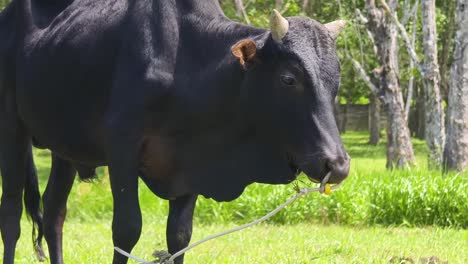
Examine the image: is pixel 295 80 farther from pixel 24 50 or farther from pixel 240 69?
pixel 24 50

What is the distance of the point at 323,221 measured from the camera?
9680mm

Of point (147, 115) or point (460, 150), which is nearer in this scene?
point (147, 115)

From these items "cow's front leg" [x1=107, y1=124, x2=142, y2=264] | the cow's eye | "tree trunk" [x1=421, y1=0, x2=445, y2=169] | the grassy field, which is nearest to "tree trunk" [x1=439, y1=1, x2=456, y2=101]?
"tree trunk" [x1=421, y1=0, x2=445, y2=169]

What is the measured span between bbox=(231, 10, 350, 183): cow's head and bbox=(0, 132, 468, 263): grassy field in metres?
2.76

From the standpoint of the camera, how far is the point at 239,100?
430cm

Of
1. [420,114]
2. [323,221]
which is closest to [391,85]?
[323,221]

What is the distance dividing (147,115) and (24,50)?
1172 millimetres

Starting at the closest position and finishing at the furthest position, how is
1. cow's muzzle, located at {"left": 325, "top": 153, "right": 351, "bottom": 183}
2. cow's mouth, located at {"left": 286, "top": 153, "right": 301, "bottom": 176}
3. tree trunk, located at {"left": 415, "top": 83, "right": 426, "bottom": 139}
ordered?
cow's muzzle, located at {"left": 325, "top": 153, "right": 351, "bottom": 183} → cow's mouth, located at {"left": 286, "top": 153, "right": 301, "bottom": 176} → tree trunk, located at {"left": 415, "top": 83, "right": 426, "bottom": 139}

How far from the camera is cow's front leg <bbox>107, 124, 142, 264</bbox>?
449 cm

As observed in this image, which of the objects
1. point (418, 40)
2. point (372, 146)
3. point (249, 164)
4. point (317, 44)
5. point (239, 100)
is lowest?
point (372, 146)

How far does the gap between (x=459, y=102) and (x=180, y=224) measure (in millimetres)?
7552

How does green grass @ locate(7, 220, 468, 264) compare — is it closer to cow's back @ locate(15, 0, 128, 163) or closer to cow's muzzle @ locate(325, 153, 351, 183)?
cow's back @ locate(15, 0, 128, 163)

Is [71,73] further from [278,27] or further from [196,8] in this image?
[278,27]

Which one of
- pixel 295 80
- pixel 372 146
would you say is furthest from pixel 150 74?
pixel 372 146
